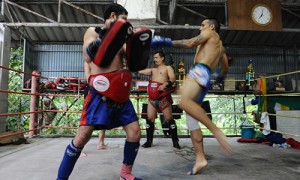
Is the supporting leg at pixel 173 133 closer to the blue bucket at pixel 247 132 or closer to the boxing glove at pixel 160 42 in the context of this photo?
the blue bucket at pixel 247 132

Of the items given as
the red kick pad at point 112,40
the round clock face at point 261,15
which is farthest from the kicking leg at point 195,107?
the round clock face at point 261,15

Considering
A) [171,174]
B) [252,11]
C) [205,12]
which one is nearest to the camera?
[171,174]

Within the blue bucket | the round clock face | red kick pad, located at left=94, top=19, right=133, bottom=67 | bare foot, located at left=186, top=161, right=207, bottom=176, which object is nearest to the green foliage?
the blue bucket

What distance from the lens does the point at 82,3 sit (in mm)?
6340

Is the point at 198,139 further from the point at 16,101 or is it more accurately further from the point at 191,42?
the point at 16,101

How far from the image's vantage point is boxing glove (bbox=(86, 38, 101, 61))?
1662 millimetres

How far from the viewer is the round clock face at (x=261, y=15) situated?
5.93 m

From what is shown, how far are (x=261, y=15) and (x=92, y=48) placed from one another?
5.59m

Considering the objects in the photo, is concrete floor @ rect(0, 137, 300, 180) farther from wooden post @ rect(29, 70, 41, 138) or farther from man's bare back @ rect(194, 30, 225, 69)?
A: wooden post @ rect(29, 70, 41, 138)

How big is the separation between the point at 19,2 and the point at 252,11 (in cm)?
620

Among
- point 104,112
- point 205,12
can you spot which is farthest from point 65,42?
point 104,112

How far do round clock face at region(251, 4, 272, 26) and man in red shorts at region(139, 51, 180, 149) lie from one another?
3.37 meters

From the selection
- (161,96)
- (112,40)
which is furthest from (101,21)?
(112,40)

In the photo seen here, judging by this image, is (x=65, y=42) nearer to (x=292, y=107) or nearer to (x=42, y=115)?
(x=42, y=115)
